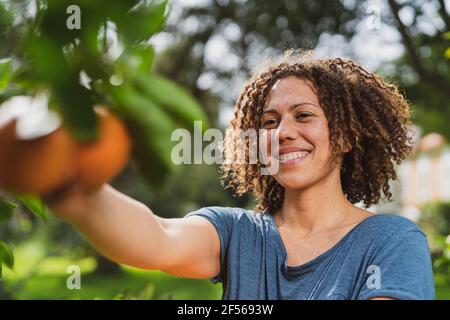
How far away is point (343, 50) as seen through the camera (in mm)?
8008

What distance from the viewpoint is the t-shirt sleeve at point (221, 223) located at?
1965 mm

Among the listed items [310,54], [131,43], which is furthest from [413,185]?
[131,43]

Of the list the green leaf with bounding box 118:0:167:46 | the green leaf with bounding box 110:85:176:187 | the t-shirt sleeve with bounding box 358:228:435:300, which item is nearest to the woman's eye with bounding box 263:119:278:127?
the t-shirt sleeve with bounding box 358:228:435:300

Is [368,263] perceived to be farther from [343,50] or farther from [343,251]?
[343,50]

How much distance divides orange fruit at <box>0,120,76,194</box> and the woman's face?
1.45 m

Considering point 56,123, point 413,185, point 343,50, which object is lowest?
point 56,123

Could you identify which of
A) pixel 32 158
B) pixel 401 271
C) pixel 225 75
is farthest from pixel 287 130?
pixel 225 75

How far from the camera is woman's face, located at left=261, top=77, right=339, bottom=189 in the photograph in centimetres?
199

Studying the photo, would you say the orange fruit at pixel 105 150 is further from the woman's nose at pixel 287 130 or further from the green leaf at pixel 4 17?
the woman's nose at pixel 287 130

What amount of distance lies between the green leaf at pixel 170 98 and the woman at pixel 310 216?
2.33 feet

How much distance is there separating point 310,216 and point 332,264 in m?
0.27

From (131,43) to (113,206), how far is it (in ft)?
1.45

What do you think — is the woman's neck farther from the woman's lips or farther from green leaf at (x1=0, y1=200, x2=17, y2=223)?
green leaf at (x1=0, y1=200, x2=17, y2=223)
